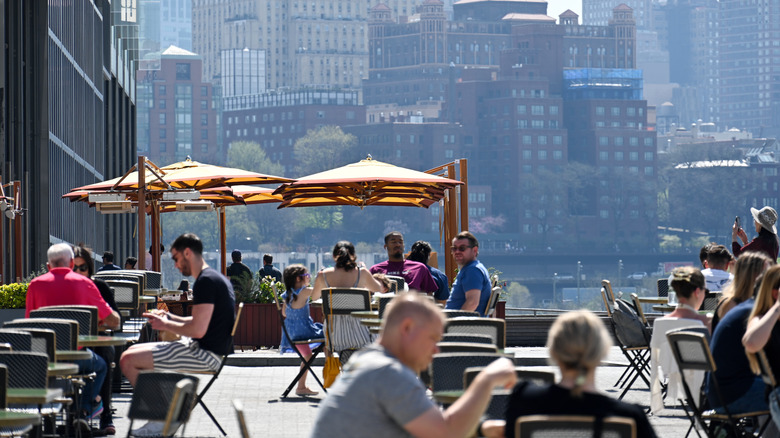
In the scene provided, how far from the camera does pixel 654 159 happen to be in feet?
544

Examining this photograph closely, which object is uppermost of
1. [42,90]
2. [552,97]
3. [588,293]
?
[552,97]

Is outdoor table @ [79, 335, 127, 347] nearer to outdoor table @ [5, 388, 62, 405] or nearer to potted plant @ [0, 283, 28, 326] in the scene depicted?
outdoor table @ [5, 388, 62, 405]

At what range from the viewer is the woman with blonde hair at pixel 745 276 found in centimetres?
690

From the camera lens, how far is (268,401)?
10781 mm

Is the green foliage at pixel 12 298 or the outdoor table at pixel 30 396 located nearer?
the outdoor table at pixel 30 396

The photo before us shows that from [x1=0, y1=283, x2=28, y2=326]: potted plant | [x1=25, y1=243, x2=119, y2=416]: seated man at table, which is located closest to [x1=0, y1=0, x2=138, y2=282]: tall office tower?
[x1=0, y1=283, x2=28, y2=326]: potted plant

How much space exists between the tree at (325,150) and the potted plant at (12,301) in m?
152

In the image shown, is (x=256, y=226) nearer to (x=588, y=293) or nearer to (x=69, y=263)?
(x=588, y=293)

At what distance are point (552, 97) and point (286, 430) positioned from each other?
161m

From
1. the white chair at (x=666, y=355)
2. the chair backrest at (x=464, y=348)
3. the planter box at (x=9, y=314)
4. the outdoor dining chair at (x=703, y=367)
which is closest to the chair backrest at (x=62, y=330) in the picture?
the chair backrest at (x=464, y=348)

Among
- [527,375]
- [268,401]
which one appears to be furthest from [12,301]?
[527,375]

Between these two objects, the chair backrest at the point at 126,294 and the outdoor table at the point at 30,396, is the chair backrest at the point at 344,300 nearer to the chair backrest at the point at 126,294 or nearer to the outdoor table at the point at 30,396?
the chair backrest at the point at 126,294

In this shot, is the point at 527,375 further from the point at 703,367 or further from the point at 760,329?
the point at 703,367

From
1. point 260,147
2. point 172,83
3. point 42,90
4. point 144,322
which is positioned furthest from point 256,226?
point 144,322
